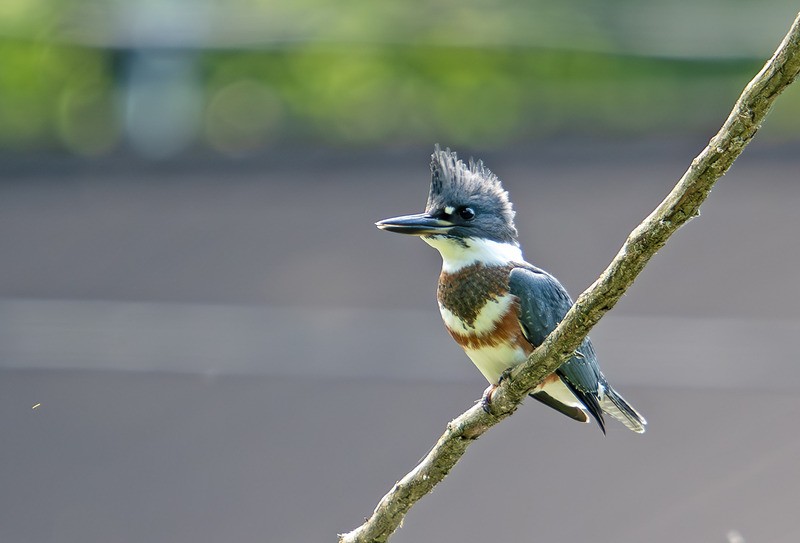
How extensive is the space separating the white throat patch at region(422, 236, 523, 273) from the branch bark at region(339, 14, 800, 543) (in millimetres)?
571

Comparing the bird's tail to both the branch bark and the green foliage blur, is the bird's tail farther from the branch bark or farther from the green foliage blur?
the green foliage blur

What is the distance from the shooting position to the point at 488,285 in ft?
7.53

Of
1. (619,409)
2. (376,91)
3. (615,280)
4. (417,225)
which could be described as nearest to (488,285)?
(417,225)

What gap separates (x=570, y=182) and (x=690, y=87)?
5.34ft

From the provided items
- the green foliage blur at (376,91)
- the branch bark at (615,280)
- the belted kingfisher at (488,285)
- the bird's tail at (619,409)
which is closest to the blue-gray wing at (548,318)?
the belted kingfisher at (488,285)

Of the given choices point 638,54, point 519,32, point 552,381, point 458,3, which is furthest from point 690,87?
point 552,381

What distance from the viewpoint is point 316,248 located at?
7.45 meters

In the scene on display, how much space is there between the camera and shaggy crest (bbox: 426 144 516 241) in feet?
7.68

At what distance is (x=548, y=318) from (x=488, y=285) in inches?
5.7

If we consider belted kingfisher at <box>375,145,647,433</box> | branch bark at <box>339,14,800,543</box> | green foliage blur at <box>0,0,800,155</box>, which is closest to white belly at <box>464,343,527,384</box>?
belted kingfisher at <box>375,145,647,433</box>

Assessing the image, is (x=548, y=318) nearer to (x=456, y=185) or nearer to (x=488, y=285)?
(x=488, y=285)

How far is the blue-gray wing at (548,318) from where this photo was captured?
2.24 m

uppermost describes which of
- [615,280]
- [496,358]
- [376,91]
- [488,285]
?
[376,91]

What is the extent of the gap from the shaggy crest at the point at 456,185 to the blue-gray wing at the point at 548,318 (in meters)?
0.17
